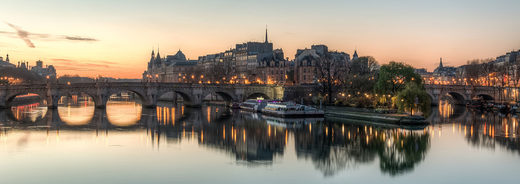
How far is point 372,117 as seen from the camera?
75.8 metres

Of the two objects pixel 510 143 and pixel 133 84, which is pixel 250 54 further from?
pixel 510 143

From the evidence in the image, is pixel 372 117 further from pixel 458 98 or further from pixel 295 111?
pixel 458 98

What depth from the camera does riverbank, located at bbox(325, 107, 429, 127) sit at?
228ft

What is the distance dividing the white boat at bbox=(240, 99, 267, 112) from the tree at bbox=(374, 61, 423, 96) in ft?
76.7

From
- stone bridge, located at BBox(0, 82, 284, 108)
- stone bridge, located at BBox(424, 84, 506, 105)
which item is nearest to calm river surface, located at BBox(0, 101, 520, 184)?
stone bridge, located at BBox(0, 82, 284, 108)

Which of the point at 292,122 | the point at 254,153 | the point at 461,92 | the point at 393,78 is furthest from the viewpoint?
the point at 461,92

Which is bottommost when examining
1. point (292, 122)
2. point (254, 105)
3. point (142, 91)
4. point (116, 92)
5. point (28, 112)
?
point (292, 122)

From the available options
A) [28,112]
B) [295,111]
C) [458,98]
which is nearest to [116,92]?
[28,112]

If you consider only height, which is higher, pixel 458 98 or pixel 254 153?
pixel 458 98

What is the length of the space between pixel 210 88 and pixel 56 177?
78.7m

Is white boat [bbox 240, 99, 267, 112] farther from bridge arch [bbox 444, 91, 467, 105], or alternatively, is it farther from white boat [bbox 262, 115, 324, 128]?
bridge arch [bbox 444, 91, 467, 105]

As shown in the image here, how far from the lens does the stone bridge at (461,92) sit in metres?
131

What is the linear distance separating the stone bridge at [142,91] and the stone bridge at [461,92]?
41.2 m

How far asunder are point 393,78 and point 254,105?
1158 inches
